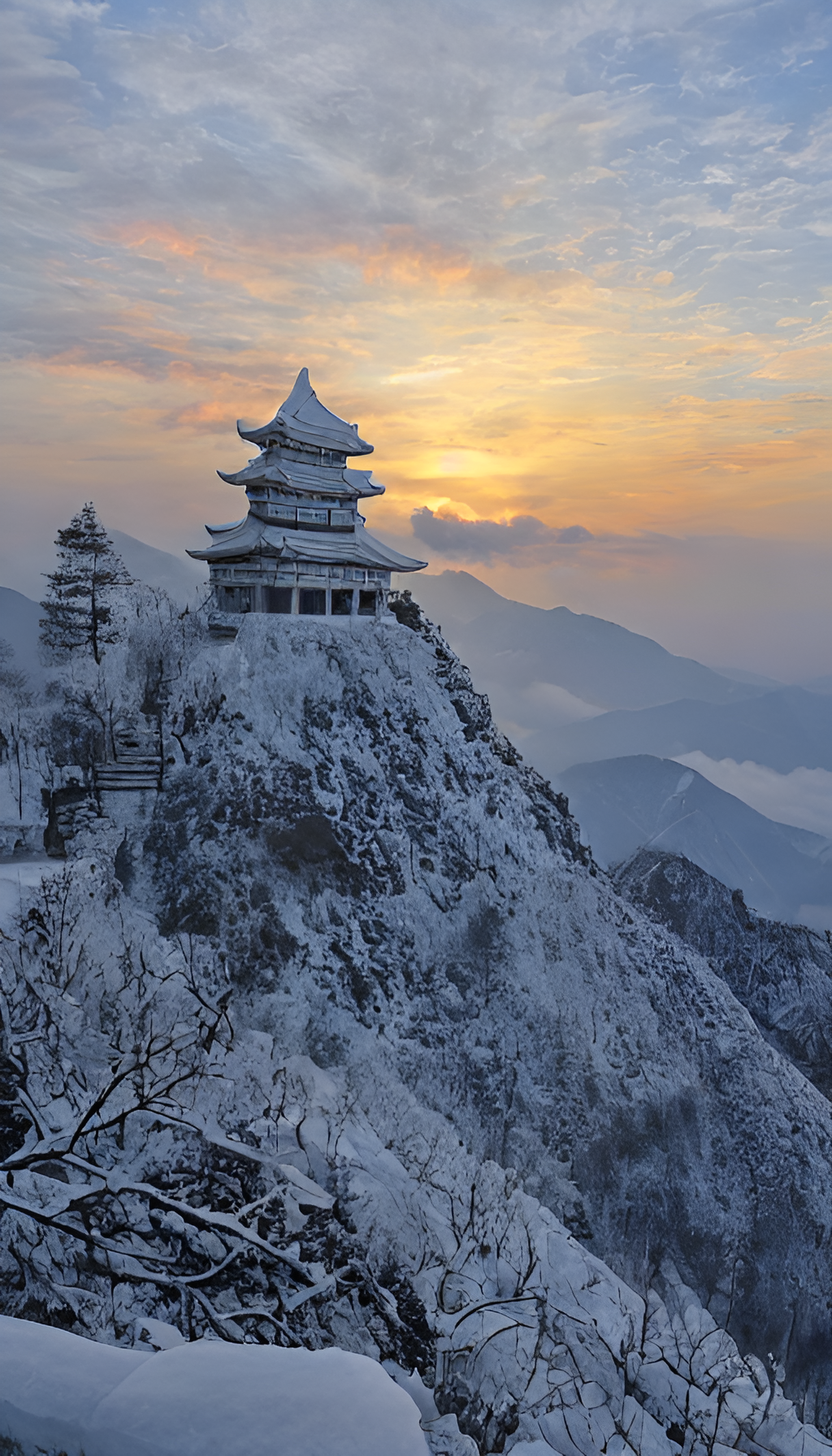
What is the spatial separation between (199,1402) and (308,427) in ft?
142

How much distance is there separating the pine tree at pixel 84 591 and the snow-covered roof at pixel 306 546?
483cm

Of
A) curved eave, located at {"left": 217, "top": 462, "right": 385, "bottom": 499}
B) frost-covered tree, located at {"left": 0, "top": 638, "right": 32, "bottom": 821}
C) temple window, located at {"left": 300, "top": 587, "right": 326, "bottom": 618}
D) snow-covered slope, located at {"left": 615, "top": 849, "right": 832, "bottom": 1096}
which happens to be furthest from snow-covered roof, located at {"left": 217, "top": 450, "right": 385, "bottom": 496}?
snow-covered slope, located at {"left": 615, "top": 849, "right": 832, "bottom": 1096}

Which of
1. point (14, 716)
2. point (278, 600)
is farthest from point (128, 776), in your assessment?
point (278, 600)

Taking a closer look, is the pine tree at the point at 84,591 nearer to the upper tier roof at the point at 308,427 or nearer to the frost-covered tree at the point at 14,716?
the frost-covered tree at the point at 14,716

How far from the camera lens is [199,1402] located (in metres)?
4.69

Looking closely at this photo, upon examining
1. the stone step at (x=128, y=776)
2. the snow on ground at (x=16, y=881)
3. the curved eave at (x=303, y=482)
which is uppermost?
the curved eave at (x=303, y=482)

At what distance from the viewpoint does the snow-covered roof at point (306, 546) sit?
39500 mm

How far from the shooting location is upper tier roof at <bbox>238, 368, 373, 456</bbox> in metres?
40.7

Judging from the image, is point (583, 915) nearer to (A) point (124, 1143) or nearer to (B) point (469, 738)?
(B) point (469, 738)

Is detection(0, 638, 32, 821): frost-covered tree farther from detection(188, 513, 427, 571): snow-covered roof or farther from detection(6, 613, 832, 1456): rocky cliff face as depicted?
detection(188, 513, 427, 571): snow-covered roof

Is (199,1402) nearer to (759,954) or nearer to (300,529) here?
(300,529)

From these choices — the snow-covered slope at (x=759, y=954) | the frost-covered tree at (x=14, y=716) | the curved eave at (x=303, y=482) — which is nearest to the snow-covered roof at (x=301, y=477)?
the curved eave at (x=303, y=482)

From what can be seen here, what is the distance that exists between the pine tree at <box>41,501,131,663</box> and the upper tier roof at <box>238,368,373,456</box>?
1033 centimetres

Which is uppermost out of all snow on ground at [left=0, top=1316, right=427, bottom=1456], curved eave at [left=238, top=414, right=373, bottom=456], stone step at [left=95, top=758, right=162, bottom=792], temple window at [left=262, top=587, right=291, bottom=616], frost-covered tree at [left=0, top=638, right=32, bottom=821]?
curved eave at [left=238, top=414, right=373, bottom=456]
